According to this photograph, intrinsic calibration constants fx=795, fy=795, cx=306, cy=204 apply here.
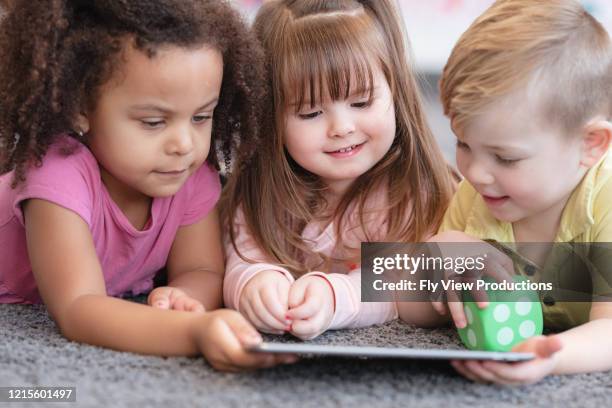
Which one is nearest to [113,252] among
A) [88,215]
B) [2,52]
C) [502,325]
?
[88,215]

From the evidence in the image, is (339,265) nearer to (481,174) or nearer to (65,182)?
(481,174)

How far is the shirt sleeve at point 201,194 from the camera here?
1.24m

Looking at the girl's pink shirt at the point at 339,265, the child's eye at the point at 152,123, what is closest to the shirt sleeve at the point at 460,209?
the girl's pink shirt at the point at 339,265

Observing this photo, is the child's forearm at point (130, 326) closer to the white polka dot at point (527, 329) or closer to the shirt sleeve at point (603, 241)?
Answer: the white polka dot at point (527, 329)

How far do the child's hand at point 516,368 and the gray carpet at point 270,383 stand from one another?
0.05 feet

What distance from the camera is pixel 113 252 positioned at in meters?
1.19

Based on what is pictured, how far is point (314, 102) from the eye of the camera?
119cm

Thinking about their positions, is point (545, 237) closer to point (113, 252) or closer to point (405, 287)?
point (405, 287)

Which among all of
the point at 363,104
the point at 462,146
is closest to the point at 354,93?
the point at 363,104

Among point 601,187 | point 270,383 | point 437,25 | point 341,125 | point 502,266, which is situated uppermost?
point 437,25

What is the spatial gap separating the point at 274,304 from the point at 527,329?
1.06 feet

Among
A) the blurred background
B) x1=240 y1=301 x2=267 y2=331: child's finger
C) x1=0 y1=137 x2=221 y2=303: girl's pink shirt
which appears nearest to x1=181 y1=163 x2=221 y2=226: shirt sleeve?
x1=0 y1=137 x2=221 y2=303: girl's pink shirt

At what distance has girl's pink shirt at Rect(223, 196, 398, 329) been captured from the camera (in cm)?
112

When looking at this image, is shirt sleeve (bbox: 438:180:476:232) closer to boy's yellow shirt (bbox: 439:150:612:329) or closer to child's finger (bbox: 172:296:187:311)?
boy's yellow shirt (bbox: 439:150:612:329)
